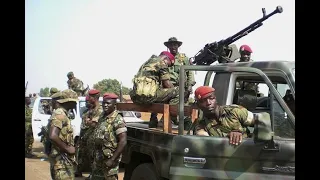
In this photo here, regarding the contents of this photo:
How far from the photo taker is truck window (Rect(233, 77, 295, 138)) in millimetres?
3150

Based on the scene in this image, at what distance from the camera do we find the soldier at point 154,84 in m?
4.35

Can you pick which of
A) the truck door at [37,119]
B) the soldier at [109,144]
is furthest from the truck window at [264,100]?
the truck door at [37,119]

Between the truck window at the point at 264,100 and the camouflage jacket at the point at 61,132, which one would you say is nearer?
the truck window at the point at 264,100

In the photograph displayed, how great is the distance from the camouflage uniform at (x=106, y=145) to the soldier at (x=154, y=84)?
35cm

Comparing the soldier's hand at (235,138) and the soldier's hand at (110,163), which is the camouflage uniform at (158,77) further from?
the soldier's hand at (235,138)

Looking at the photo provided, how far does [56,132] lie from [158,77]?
1.35m

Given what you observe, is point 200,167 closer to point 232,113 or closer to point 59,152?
point 232,113

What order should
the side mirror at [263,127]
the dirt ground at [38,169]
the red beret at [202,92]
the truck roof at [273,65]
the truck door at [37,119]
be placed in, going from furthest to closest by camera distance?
the truck door at [37,119]
the dirt ground at [38,169]
the red beret at [202,92]
the truck roof at [273,65]
the side mirror at [263,127]

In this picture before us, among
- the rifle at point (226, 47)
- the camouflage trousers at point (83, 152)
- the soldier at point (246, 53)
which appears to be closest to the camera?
the soldier at point (246, 53)

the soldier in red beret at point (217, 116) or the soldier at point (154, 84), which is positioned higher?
the soldier at point (154, 84)

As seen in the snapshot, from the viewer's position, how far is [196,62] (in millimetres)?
6605
